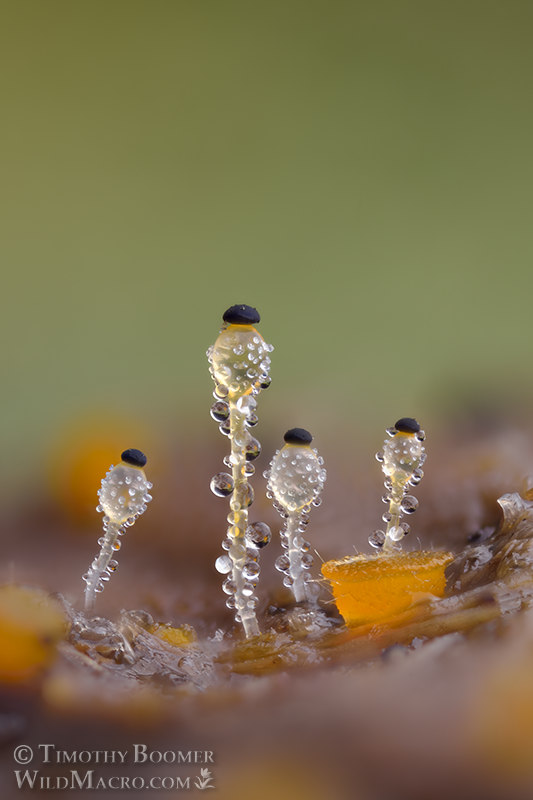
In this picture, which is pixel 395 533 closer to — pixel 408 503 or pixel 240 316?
pixel 408 503

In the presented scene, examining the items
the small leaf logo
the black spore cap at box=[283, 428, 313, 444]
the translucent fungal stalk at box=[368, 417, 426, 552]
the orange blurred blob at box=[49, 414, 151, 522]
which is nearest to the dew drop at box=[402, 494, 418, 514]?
the translucent fungal stalk at box=[368, 417, 426, 552]

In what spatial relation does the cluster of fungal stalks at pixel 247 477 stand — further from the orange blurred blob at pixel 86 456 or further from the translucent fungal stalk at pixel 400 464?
the orange blurred blob at pixel 86 456

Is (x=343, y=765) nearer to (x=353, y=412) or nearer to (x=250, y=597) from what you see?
(x=250, y=597)

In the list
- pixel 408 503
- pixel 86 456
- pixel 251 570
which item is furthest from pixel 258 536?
pixel 86 456

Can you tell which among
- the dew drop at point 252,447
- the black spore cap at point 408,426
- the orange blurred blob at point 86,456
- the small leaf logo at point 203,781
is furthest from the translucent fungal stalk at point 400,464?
the orange blurred blob at point 86,456

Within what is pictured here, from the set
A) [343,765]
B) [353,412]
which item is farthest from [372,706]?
[353,412]

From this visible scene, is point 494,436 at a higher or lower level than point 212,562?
higher
